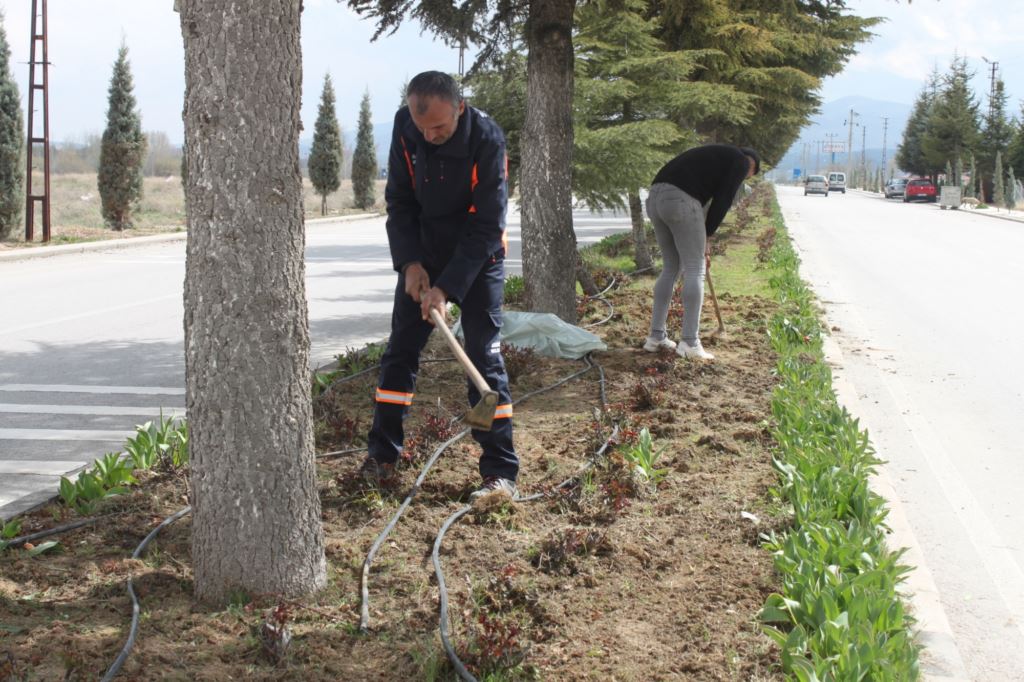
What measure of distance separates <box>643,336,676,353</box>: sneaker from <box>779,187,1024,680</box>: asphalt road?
1321 mm

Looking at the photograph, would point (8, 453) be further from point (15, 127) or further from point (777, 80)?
point (15, 127)

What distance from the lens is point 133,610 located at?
321cm

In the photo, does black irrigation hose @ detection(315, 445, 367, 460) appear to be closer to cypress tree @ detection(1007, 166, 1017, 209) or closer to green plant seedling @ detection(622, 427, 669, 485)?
green plant seedling @ detection(622, 427, 669, 485)

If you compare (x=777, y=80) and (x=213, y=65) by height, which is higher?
(x=777, y=80)

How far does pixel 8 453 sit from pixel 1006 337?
28.1ft

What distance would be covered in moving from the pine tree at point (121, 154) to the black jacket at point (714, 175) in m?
21.6

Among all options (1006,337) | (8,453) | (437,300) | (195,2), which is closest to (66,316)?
(8,453)

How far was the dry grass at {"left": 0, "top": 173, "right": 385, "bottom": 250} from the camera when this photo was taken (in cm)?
2270

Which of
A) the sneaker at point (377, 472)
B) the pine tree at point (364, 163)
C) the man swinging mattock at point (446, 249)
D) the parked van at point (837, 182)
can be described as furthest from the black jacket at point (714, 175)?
the parked van at point (837, 182)

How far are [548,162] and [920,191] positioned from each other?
5910 centimetres

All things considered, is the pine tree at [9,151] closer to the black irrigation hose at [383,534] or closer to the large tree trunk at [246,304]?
the black irrigation hose at [383,534]

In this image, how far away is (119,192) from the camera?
85.5ft

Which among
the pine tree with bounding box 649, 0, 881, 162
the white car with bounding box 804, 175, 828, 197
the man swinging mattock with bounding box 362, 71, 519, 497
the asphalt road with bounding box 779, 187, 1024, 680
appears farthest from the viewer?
the white car with bounding box 804, 175, 828, 197

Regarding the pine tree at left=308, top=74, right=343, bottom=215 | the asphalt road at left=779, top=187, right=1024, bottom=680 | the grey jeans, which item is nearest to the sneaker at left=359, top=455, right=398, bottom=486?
the asphalt road at left=779, top=187, right=1024, bottom=680
